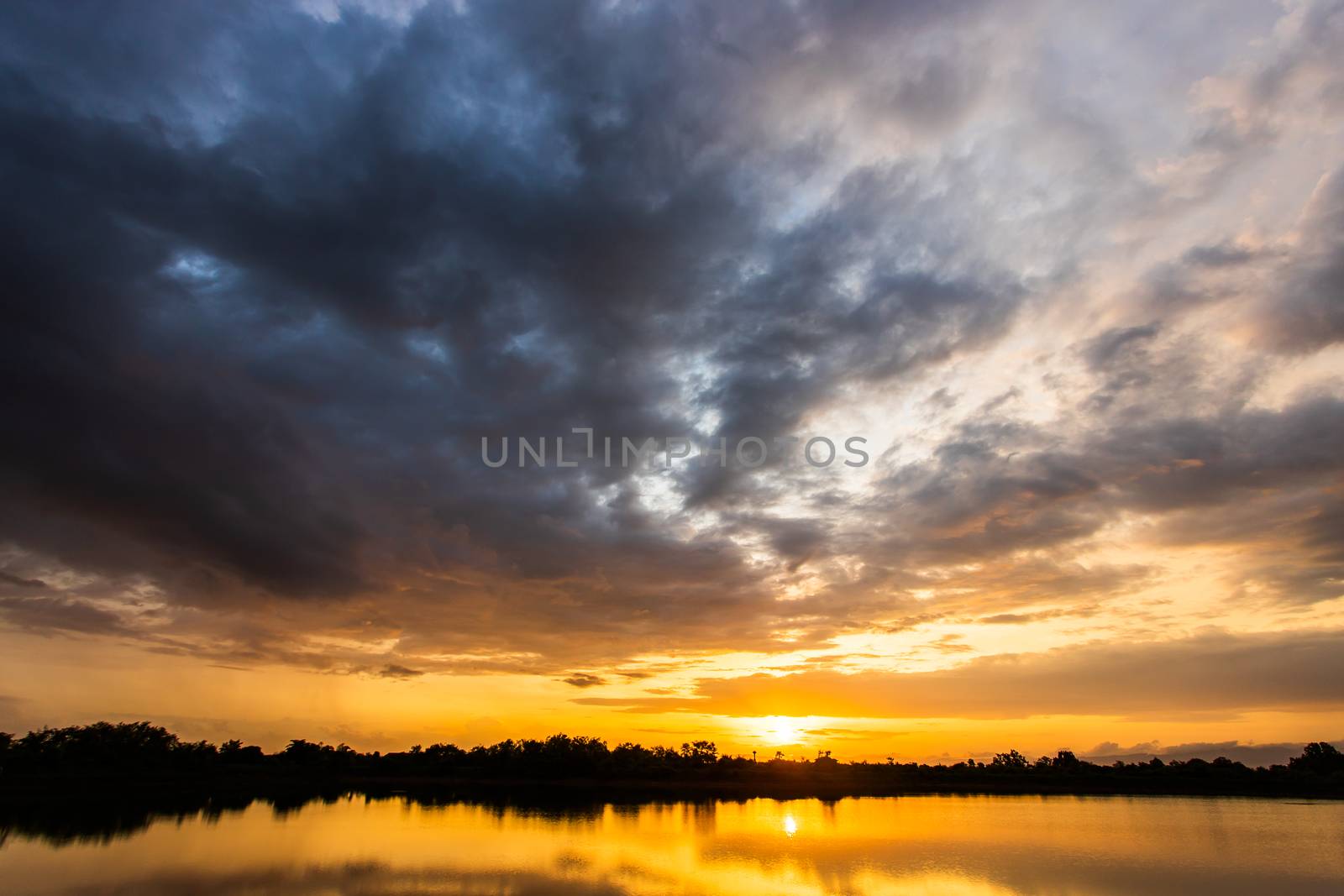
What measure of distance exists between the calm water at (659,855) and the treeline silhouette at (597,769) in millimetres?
67896

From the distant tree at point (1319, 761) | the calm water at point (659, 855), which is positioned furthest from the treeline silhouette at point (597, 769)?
the calm water at point (659, 855)

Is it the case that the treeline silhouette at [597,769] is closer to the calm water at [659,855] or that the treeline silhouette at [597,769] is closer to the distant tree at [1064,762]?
the distant tree at [1064,762]

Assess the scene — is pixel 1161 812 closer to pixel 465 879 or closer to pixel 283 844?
pixel 465 879

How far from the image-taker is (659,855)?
161 ft

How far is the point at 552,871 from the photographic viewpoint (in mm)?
40531

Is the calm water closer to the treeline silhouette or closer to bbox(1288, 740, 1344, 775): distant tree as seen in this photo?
the treeline silhouette

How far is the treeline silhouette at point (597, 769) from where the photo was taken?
127 metres

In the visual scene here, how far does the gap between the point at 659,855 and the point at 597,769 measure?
388ft

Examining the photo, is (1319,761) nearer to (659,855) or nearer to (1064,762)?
(1064,762)

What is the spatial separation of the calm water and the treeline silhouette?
67.9m

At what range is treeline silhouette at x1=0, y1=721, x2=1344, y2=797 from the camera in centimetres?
12738

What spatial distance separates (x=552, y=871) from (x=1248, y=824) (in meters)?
89.6

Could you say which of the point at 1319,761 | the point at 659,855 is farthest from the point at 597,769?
the point at 1319,761

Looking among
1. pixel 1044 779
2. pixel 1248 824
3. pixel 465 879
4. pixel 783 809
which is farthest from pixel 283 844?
pixel 1044 779
